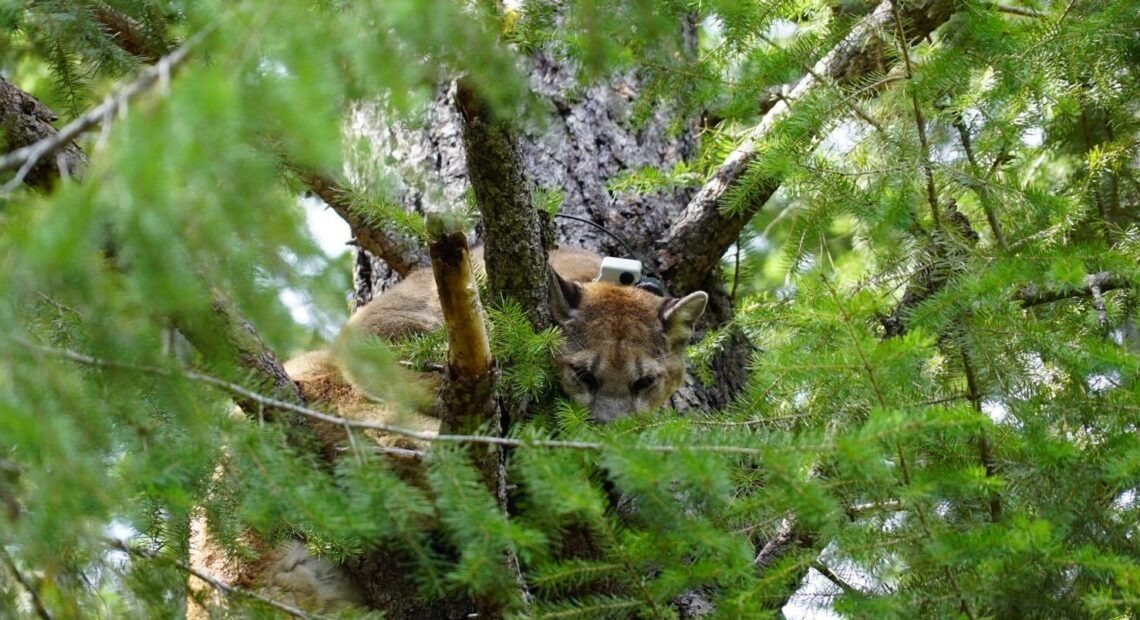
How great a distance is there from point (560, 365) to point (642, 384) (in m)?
0.58

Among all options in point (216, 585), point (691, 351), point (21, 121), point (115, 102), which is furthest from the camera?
point (691, 351)

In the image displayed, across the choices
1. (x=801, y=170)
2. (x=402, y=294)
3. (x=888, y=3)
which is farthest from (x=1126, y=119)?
(x=402, y=294)

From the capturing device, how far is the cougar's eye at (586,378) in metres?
6.18

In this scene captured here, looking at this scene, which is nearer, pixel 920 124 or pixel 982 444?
pixel 982 444

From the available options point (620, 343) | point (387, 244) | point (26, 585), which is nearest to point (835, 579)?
point (620, 343)

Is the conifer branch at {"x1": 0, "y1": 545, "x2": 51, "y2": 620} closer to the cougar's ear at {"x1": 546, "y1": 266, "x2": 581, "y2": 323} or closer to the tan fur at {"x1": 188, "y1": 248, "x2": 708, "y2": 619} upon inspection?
the tan fur at {"x1": 188, "y1": 248, "x2": 708, "y2": 619}

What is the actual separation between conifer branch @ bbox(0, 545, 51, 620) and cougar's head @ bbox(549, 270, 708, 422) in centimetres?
298

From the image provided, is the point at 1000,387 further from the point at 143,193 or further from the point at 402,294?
the point at 143,193

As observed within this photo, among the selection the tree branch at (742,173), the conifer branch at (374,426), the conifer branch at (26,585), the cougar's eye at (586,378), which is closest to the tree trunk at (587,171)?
the tree branch at (742,173)

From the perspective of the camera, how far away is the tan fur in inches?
218

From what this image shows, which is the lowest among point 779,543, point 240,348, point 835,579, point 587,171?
point 835,579

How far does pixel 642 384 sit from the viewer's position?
6.42 meters

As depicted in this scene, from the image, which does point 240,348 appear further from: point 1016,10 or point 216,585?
point 1016,10

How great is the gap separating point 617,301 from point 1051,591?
114 inches
